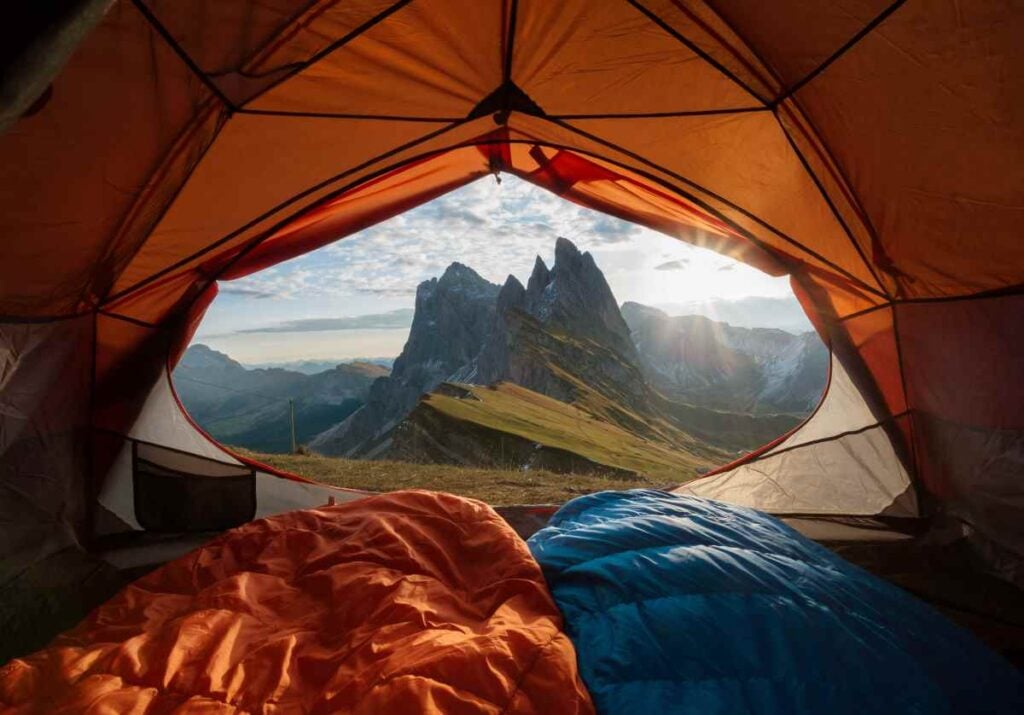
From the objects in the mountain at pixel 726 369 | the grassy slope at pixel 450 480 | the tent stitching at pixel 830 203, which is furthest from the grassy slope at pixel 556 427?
the mountain at pixel 726 369

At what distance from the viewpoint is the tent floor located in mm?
2717

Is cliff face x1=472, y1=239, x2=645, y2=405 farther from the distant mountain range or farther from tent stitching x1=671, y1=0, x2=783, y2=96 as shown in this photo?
tent stitching x1=671, y1=0, x2=783, y2=96

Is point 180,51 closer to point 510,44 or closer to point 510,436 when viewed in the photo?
point 510,44

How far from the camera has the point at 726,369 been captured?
178 metres

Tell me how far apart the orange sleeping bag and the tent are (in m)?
1.34

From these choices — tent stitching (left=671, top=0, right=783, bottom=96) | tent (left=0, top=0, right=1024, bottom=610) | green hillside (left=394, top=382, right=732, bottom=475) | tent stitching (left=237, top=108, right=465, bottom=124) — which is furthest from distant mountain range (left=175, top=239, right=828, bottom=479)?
tent stitching (left=671, top=0, right=783, bottom=96)

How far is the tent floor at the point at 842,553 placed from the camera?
2.72 metres

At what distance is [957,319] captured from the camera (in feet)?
11.5

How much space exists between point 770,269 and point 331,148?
3439 millimetres

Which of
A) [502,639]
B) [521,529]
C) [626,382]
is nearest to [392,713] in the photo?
[502,639]

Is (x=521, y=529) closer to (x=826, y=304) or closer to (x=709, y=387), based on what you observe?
(x=826, y=304)

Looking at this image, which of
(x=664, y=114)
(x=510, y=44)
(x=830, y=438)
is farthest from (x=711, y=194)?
(x=830, y=438)

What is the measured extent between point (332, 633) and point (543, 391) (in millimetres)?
75269

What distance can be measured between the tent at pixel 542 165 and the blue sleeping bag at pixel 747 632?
2139 mm
